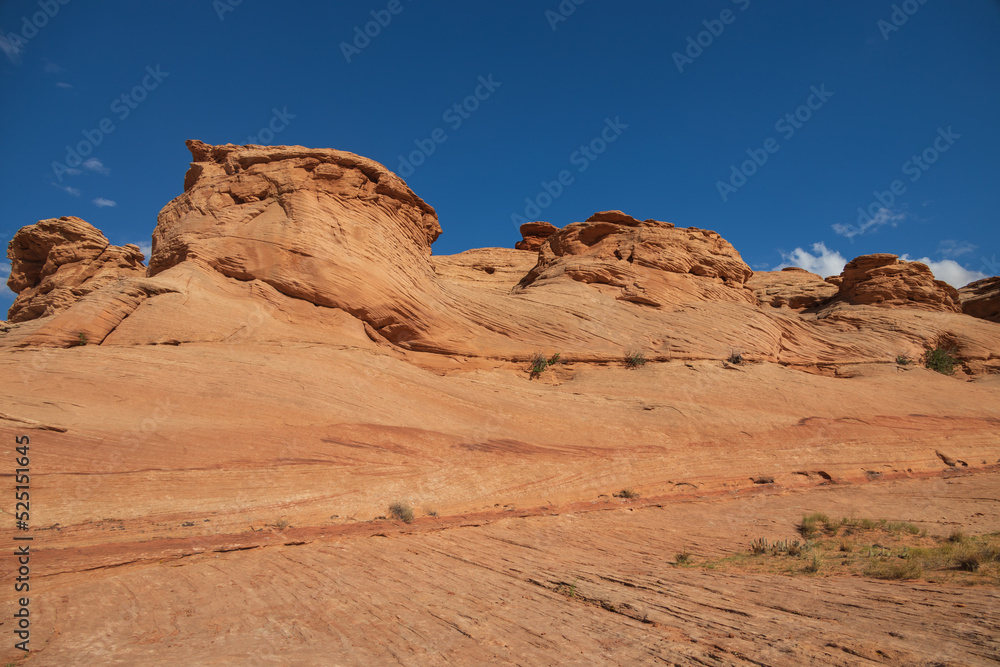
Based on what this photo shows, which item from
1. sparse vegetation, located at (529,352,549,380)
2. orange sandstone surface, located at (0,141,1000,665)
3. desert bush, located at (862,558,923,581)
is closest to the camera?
orange sandstone surface, located at (0,141,1000,665)

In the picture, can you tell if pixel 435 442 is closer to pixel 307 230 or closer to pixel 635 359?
pixel 307 230

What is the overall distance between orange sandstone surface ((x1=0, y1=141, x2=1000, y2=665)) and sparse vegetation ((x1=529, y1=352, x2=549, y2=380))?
1.16 feet

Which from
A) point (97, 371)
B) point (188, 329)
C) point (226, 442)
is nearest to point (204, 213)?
point (188, 329)

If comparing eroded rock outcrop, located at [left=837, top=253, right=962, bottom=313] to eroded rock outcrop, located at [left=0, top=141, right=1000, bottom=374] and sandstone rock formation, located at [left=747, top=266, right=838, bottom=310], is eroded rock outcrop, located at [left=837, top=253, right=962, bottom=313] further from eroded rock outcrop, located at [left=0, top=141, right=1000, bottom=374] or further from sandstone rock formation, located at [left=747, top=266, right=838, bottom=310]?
sandstone rock formation, located at [left=747, top=266, right=838, bottom=310]

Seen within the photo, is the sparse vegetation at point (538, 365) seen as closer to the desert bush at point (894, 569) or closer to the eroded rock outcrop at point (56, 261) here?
the desert bush at point (894, 569)

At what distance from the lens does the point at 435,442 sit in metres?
11.7

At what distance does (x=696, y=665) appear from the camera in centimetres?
380

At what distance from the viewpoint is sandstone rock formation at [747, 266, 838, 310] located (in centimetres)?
3178

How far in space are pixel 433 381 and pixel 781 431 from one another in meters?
→ 9.81

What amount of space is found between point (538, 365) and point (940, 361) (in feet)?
60.1

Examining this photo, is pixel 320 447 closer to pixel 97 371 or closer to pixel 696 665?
pixel 97 371

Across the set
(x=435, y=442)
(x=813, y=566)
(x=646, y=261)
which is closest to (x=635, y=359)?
(x=646, y=261)

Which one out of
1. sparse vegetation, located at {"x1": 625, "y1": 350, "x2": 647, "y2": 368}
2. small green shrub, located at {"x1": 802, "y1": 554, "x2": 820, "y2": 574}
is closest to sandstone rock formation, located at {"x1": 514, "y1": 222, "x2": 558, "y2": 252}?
sparse vegetation, located at {"x1": 625, "y1": 350, "x2": 647, "y2": 368}

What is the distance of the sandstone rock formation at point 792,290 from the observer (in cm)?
3178
